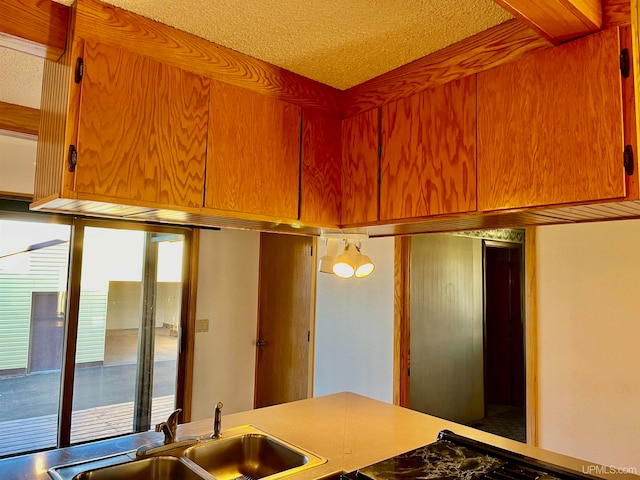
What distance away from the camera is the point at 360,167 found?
174 cm

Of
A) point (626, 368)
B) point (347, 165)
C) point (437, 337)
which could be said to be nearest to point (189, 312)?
point (437, 337)

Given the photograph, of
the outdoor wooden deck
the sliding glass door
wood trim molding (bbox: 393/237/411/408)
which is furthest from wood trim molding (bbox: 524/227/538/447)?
the outdoor wooden deck

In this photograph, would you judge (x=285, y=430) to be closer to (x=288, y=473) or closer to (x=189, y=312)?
(x=288, y=473)

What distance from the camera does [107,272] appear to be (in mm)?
3658

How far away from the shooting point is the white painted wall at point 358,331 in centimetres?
331

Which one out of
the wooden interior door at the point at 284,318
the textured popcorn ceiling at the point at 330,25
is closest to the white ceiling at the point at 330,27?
the textured popcorn ceiling at the point at 330,25

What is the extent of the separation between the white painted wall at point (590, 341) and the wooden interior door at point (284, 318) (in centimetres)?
201

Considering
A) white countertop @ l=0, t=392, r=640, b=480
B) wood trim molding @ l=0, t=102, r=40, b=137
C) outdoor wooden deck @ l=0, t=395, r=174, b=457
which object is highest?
wood trim molding @ l=0, t=102, r=40, b=137

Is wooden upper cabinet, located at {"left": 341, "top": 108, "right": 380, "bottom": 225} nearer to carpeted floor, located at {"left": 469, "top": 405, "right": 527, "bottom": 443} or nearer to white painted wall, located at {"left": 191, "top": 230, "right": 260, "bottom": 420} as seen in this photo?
white painted wall, located at {"left": 191, "top": 230, "right": 260, "bottom": 420}

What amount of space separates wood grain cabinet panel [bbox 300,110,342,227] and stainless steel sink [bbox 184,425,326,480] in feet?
2.99

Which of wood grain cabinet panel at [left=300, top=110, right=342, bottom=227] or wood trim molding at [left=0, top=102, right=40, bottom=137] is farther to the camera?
wood trim molding at [left=0, top=102, right=40, bottom=137]

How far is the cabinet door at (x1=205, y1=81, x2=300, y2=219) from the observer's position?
1.49m

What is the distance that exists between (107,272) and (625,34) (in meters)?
3.69

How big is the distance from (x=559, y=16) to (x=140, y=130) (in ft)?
3.91
